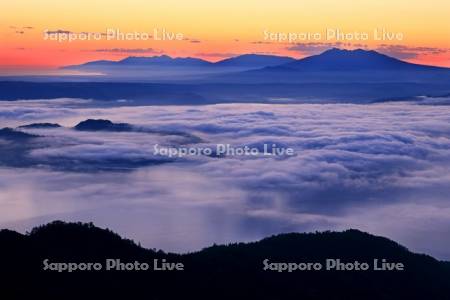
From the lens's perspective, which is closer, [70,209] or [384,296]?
[384,296]

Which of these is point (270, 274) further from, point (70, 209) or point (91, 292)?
point (70, 209)

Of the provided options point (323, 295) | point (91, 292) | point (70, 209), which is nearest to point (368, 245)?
point (323, 295)

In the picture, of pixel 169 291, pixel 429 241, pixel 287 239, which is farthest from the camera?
pixel 429 241

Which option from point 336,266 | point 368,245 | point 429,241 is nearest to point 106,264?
point 336,266

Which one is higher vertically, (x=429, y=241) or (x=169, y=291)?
(x=169, y=291)

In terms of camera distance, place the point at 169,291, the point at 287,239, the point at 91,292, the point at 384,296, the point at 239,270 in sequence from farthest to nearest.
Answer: the point at 287,239
the point at 384,296
the point at 239,270
the point at 169,291
the point at 91,292

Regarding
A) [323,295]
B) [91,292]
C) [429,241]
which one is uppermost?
[91,292]
